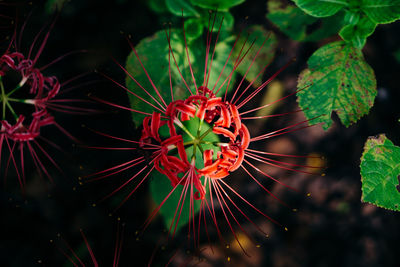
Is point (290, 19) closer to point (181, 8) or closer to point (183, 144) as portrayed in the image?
point (181, 8)

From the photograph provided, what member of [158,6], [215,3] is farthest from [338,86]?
[158,6]

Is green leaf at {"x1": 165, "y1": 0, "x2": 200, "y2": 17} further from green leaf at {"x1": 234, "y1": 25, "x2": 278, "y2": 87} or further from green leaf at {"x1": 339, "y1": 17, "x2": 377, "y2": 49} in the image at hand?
green leaf at {"x1": 339, "y1": 17, "x2": 377, "y2": 49}

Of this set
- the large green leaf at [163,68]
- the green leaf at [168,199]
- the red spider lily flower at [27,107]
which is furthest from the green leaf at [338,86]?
the red spider lily flower at [27,107]

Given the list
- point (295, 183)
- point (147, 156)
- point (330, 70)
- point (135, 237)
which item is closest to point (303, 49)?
point (330, 70)

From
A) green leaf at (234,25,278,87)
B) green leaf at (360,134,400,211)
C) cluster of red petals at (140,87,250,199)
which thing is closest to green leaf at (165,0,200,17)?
green leaf at (234,25,278,87)

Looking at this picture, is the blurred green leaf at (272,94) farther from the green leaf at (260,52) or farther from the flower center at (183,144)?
the flower center at (183,144)
